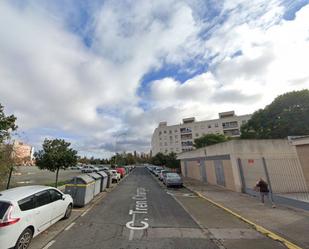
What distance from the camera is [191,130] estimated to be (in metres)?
84.2

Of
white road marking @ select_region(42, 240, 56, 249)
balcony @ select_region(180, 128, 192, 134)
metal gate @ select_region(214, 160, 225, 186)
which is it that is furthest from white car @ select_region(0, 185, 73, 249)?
balcony @ select_region(180, 128, 192, 134)

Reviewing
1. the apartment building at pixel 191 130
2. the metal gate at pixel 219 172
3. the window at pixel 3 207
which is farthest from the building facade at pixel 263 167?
the apartment building at pixel 191 130

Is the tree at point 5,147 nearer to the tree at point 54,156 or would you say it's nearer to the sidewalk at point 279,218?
the tree at point 54,156

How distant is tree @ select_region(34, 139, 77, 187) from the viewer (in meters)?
14.4

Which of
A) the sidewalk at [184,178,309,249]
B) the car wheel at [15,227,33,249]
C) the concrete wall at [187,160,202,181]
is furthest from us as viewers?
the concrete wall at [187,160,202,181]

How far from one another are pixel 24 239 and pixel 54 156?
9.86m

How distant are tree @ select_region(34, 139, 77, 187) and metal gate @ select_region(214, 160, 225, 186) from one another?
13342 millimetres

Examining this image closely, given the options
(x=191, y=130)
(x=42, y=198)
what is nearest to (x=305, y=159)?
(x=42, y=198)

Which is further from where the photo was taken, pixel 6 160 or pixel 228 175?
pixel 228 175

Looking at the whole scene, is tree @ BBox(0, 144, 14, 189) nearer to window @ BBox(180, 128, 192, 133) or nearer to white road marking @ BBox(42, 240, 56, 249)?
white road marking @ BBox(42, 240, 56, 249)

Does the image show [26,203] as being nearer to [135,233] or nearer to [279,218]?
[135,233]

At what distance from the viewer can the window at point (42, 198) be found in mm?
6264

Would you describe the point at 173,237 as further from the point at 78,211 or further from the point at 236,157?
the point at 236,157

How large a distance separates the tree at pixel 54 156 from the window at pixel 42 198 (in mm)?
8206
